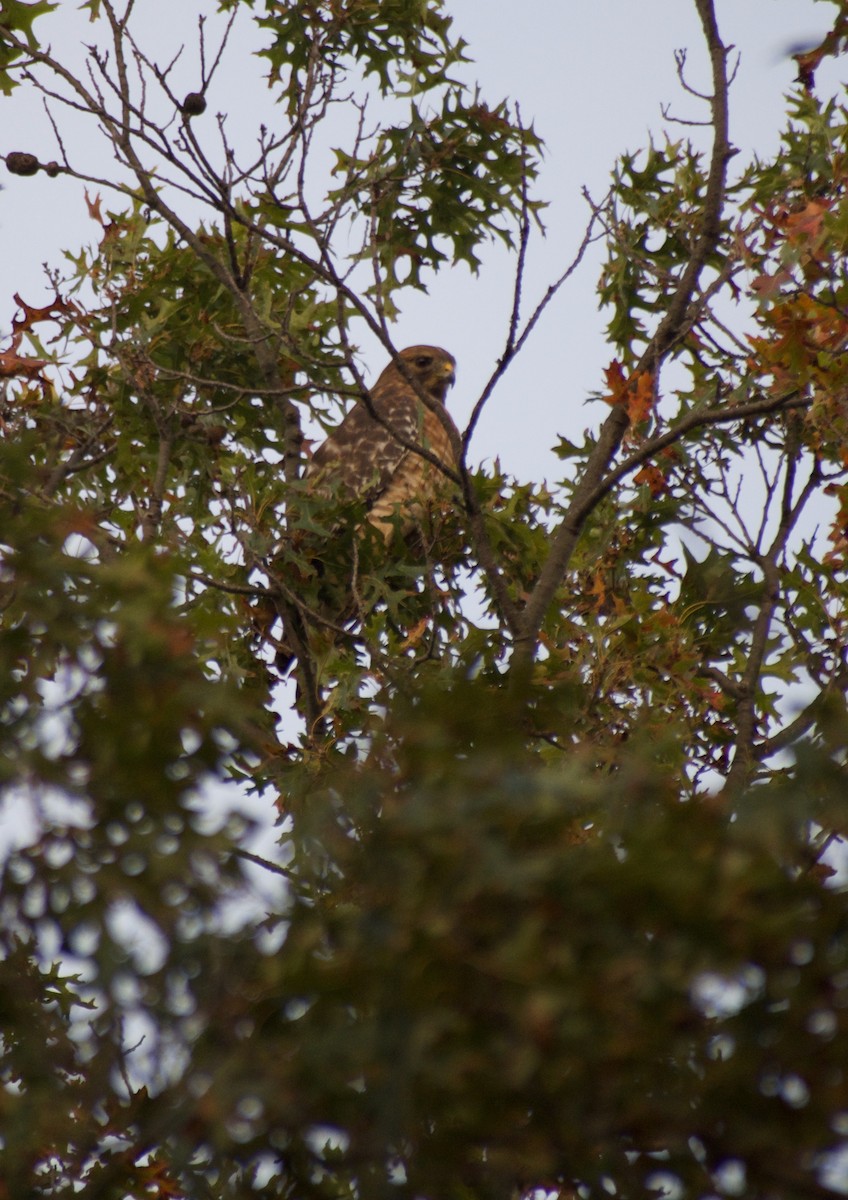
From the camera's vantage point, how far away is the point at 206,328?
578cm

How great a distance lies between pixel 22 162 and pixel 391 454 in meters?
3.10

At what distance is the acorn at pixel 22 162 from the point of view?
5184 millimetres

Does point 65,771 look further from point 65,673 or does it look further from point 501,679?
point 501,679

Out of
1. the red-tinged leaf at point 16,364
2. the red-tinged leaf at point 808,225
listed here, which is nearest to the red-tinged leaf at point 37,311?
the red-tinged leaf at point 16,364

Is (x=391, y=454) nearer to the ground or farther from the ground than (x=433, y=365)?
nearer to the ground

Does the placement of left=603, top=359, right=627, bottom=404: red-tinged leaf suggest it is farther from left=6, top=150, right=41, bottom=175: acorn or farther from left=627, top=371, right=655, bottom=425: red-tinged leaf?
left=6, top=150, right=41, bottom=175: acorn

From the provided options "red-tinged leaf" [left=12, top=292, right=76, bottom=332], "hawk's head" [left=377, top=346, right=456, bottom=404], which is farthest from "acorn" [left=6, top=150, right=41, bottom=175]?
"hawk's head" [left=377, top=346, right=456, bottom=404]

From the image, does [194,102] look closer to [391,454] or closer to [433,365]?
[391,454]

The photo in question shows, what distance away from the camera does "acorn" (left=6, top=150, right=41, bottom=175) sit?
204 inches

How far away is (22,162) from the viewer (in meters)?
5.19

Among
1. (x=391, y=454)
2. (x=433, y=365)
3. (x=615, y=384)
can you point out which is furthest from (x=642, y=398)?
(x=433, y=365)

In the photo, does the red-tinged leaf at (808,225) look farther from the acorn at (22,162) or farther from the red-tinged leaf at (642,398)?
the acorn at (22,162)

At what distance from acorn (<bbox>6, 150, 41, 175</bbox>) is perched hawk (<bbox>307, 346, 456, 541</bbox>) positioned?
1.39 m

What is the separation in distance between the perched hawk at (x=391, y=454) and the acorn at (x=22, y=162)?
4.55 ft
